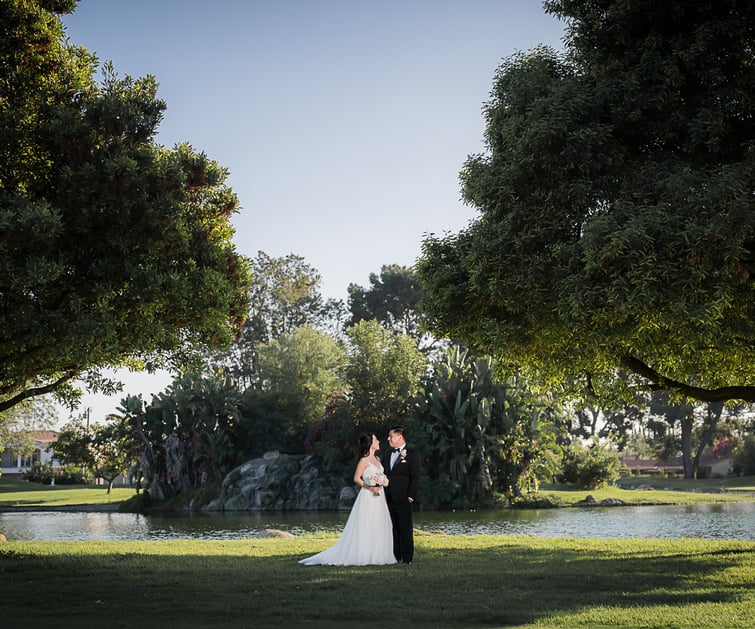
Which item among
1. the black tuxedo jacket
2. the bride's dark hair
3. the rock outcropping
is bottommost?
the rock outcropping

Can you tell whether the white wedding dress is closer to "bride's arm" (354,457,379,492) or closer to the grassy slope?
"bride's arm" (354,457,379,492)

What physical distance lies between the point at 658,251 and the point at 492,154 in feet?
15.9

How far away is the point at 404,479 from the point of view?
1296 centimetres

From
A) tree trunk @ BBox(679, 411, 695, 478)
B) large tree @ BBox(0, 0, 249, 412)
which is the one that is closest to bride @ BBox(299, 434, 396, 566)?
large tree @ BBox(0, 0, 249, 412)

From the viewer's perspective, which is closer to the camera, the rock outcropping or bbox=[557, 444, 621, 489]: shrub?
the rock outcropping

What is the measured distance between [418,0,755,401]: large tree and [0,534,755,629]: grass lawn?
3.50 meters

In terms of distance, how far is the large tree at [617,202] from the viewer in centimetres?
1144

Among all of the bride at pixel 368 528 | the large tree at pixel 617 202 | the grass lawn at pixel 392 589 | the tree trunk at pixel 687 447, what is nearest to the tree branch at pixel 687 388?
the large tree at pixel 617 202

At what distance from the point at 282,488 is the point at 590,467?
20993 mm

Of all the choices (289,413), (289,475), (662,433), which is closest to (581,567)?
(289,475)

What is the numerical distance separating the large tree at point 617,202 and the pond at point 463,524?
38.6 feet

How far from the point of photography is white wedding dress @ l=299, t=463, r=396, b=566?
12844 millimetres

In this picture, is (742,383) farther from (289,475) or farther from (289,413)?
(289,413)

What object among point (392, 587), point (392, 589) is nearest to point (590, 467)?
point (392, 587)
